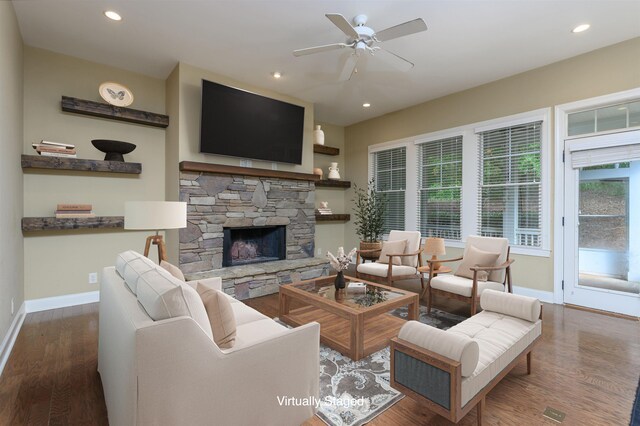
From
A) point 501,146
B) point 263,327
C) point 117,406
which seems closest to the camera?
point 117,406

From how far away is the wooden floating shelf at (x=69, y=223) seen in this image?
10.9 feet

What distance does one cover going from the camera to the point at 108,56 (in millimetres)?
3764

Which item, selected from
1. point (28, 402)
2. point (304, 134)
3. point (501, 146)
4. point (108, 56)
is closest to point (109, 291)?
point (28, 402)

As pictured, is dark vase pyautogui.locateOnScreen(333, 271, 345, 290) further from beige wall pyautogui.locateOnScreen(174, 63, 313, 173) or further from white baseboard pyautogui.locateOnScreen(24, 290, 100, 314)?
white baseboard pyautogui.locateOnScreen(24, 290, 100, 314)

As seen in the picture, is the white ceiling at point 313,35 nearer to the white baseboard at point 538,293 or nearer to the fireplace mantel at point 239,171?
the fireplace mantel at point 239,171

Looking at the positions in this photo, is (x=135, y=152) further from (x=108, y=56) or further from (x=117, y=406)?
(x=117, y=406)

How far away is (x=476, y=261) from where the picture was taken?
350cm

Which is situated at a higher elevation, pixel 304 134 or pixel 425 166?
pixel 304 134

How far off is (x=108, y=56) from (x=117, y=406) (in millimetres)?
4077

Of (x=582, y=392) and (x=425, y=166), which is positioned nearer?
(x=582, y=392)

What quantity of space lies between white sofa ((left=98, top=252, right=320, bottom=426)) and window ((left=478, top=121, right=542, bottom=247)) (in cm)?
381

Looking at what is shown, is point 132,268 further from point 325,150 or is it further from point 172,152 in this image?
point 325,150

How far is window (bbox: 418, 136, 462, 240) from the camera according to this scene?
16.2 ft

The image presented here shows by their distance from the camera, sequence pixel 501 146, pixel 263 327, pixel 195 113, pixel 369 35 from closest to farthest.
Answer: pixel 263 327
pixel 369 35
pixel 195 113
pixel 501 146
